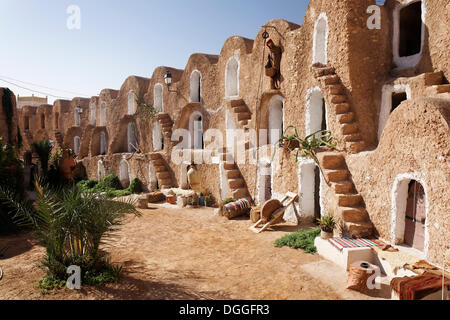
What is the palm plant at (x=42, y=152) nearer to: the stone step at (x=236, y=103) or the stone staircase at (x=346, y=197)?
the stone step at (x=236, y=103)

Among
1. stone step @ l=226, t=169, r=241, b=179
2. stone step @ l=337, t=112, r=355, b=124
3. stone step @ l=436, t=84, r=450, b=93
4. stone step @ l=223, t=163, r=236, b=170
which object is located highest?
stone step @ l=436, t=84, r=450, b=93

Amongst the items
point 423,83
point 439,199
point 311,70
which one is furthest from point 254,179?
point 439,199

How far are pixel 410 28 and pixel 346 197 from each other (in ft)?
21.5

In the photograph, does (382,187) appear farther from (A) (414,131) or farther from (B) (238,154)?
(B) (238,154)

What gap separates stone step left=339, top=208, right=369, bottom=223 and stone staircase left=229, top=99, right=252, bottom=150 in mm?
6310

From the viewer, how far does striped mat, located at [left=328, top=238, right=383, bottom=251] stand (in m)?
7.21

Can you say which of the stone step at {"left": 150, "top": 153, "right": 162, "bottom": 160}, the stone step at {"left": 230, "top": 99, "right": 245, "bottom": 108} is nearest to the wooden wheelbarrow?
the stone step at {"left": 230, "top": 99, "right": 245, "bottom": 108}

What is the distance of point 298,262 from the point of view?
24.8 feet

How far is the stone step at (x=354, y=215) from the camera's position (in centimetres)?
813

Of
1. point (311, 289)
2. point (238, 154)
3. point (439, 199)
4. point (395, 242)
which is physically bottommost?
point (311, 289)

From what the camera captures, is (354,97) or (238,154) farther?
(238,154)

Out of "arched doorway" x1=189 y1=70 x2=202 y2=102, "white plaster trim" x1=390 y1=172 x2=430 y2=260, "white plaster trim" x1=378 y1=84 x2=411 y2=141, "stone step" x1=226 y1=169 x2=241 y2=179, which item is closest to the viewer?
"white plaster trim" x1=390 y1=172 x2=430 y2=260

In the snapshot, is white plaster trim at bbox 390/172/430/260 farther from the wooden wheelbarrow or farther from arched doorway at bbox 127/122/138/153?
arched doorway at bbox 127/122/138/153
